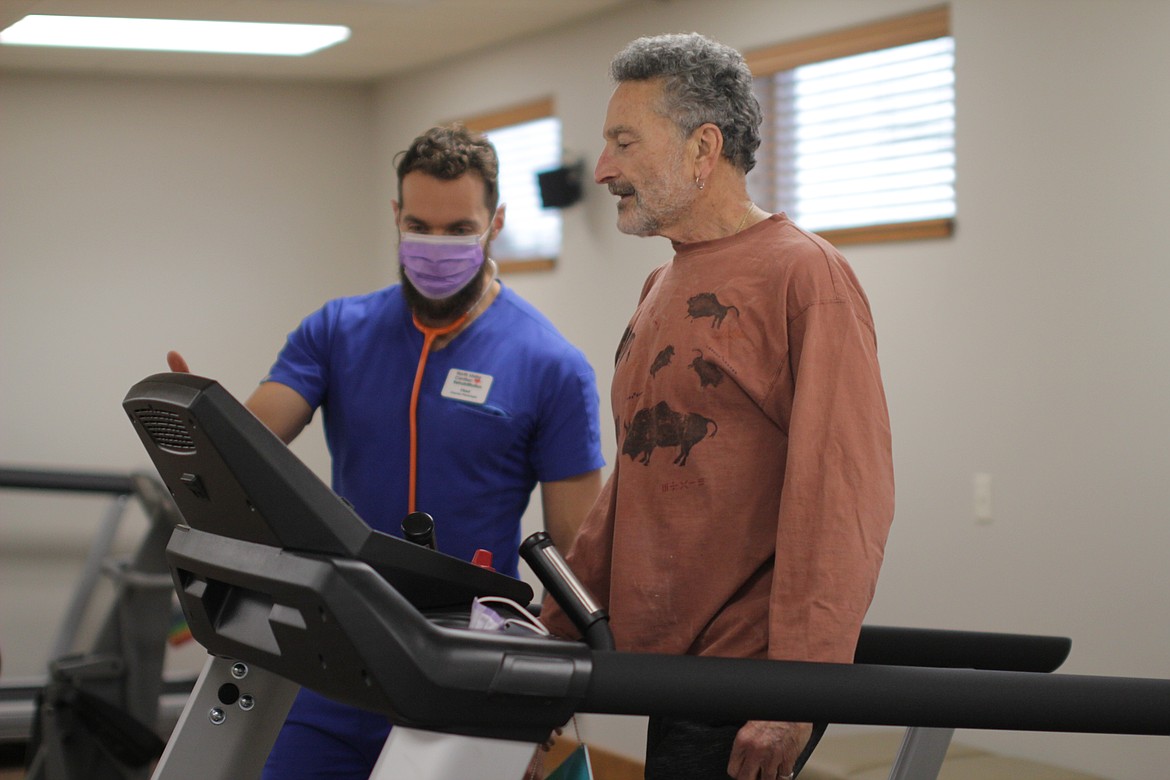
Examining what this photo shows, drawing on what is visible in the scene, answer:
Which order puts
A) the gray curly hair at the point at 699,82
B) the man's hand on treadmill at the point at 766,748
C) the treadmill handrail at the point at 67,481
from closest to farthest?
1. the man's hand on treadmill at the point at 766,748
2. the gray curly hair at the point at 699,82
3. the treadmill handrail at the point at 67,481

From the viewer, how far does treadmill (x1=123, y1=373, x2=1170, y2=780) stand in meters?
1.15

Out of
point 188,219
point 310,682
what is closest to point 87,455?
point 188,219

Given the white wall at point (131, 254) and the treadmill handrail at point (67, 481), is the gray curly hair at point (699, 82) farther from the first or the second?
the white wall at point (131, 254)

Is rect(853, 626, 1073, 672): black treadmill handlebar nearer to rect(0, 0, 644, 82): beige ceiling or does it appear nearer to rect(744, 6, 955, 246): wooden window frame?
rect(744, 6, 955, 246): wooden window frame

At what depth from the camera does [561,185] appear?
4867 millimetres

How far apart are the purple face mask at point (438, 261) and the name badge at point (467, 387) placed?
148 mm

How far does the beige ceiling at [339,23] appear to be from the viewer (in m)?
4.37

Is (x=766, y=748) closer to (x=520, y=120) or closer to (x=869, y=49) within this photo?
(x=869, y=49)

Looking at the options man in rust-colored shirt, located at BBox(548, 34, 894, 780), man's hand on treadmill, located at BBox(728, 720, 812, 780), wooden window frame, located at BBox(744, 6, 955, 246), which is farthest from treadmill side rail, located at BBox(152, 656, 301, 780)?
wooden window frame, located at BBox(744, 6, 955, 246)

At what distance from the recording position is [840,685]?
4.12 feet

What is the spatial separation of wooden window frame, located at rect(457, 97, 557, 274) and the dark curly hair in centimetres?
285

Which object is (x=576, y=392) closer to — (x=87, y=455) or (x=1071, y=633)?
(x=1071, y=633)

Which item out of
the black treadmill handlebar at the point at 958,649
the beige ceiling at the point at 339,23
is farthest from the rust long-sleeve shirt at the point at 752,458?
the beige ceiling at the point at 339,23

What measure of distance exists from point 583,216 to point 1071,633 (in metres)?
2.46
